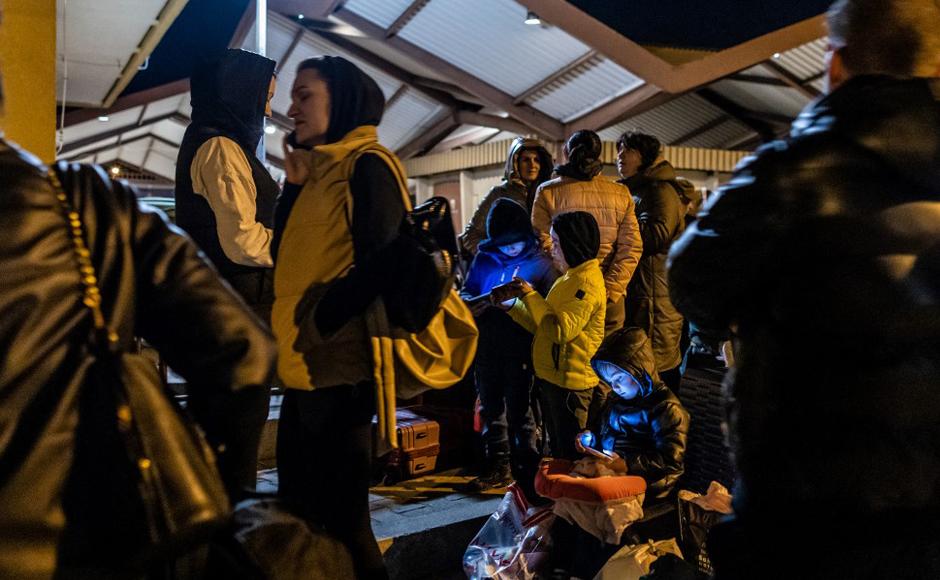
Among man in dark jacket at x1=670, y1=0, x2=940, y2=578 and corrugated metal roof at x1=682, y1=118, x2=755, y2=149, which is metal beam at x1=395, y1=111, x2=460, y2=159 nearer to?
corrugated metal roof at x1=682, y1=118, x2=755, y2=149

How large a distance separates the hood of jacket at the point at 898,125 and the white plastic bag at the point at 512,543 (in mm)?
2416

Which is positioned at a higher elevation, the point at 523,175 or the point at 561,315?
the point at 523,175

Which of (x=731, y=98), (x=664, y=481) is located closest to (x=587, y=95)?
(x=731, y=98)

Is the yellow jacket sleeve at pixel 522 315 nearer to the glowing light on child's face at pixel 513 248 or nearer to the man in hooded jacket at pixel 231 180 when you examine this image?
the glowing light on child's face at pixel 513 248

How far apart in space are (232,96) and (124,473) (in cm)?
252

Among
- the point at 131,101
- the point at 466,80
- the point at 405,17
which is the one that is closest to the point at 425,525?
the point at 405,17

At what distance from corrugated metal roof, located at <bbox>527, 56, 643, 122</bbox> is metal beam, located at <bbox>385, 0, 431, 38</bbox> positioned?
1.98 metres

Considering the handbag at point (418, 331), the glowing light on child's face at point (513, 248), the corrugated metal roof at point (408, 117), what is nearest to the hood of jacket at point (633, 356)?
the glowing light on child's face at point (513, 248)

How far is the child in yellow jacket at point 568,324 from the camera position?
4.44m

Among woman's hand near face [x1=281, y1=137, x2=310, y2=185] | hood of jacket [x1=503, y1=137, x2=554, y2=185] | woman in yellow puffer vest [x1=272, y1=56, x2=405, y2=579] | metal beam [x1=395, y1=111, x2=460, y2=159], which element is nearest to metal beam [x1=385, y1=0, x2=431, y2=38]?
metal beam [x1=395, y1=111, x2=460, y2=159]

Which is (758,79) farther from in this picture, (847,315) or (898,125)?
(847,315)

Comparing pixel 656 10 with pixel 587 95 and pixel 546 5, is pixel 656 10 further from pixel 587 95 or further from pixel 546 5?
pixel 587 95

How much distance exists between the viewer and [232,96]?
11.7 ft

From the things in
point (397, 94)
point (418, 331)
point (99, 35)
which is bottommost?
point (418, 331)
